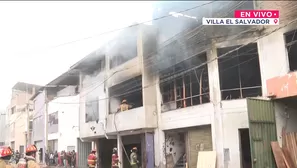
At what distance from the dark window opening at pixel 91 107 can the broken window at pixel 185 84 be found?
7485 mm

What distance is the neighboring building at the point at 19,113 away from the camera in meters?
43.6

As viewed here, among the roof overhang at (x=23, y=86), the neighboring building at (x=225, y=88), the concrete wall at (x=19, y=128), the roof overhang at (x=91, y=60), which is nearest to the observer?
the neighboring building at (x=225, y=88)

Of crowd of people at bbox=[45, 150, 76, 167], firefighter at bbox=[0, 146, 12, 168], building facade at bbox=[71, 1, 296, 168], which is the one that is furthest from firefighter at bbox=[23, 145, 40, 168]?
crowd of people at bbox=[45, 150, 76, 167]

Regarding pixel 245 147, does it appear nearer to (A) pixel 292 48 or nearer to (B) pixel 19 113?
(A) pixel 292 48

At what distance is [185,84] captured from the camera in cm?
1500

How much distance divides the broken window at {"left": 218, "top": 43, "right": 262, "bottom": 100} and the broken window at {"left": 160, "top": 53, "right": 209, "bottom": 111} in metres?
0.88

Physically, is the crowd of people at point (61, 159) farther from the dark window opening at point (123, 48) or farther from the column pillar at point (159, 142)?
the column pillar at point (159, 142)

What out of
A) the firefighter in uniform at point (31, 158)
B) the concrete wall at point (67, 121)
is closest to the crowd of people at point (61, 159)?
the concrete wall at point (67, 121)

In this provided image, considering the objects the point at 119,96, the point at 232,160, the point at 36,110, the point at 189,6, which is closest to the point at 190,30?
the point at 189,6

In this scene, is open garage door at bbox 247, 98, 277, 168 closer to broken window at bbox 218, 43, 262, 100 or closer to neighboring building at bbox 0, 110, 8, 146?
broken window at bbox 218, 43, 262, 100

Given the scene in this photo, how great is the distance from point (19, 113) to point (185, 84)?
116 ft

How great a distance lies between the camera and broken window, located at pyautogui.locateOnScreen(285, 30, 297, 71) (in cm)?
1066

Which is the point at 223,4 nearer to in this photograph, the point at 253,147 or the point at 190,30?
the point at 190,30

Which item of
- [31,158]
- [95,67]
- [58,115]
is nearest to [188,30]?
[31,158]
